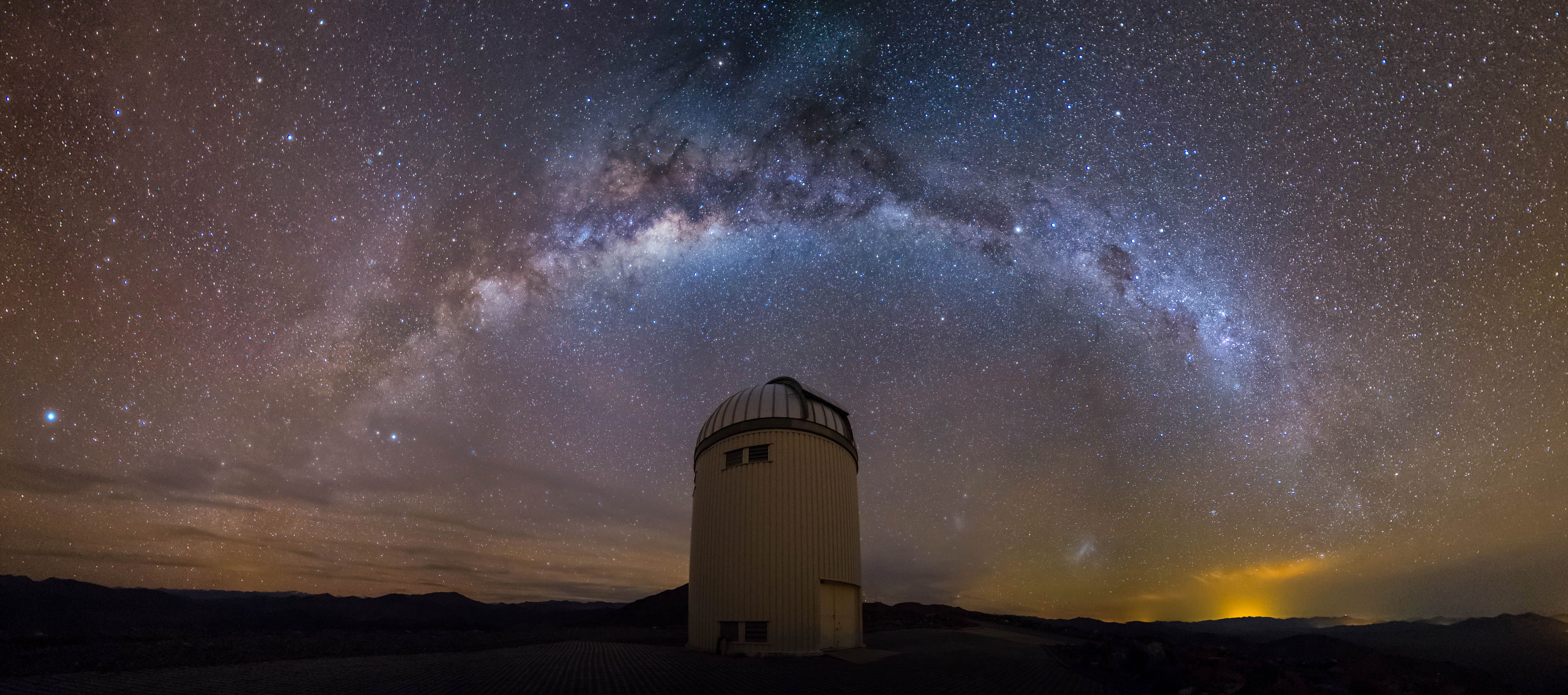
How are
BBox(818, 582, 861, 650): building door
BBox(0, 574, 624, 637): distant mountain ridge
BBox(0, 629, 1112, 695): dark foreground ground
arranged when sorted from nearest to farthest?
BBox(0, 629, 1112, 695): dark foreground ground < BBox(818, 582, 861, 650): building door < BBox(0, 574, 624, 637): distant mountain ridge

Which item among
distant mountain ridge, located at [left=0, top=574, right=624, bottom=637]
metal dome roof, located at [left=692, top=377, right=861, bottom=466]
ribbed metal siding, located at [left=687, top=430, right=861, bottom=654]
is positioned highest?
metal dome roof, located at [left=692, top=377, right=861, bottom=466]

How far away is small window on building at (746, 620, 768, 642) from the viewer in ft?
46.9

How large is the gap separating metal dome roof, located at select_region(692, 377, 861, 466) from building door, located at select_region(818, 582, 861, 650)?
3.90m

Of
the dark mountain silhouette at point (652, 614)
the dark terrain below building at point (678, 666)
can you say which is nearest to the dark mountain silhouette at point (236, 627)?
the dark terrain below building at point (678, 666)

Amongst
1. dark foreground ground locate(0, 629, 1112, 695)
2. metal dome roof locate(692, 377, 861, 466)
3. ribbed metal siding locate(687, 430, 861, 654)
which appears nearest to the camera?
dark foreground ground locate(0, 629, 1112, 695)

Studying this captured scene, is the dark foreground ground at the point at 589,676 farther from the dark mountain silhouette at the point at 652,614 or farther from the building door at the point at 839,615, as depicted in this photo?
the dark mountain silhouette at the point at 652,614

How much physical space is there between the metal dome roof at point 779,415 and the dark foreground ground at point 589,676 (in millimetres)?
5720

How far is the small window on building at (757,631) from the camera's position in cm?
1429

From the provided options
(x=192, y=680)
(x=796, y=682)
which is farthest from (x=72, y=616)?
(x=796, y=682)

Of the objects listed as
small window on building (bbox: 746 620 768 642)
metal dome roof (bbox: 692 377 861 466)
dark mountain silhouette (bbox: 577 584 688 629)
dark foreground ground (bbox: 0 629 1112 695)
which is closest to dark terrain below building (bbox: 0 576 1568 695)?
dark foreground ground (bbox: 0 629 1112 695)

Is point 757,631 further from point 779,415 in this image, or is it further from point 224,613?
point 224,613

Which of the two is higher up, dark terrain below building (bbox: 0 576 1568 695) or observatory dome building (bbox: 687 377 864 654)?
observatory dome building (bbox: 687 377 864 654)

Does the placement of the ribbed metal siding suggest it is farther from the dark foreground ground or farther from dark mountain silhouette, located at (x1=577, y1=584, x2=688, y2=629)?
dark mountain silhouette, located at (x1=577, y1=584, x2=688, y2=629)

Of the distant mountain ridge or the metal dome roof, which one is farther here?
the distant mountain ridge
